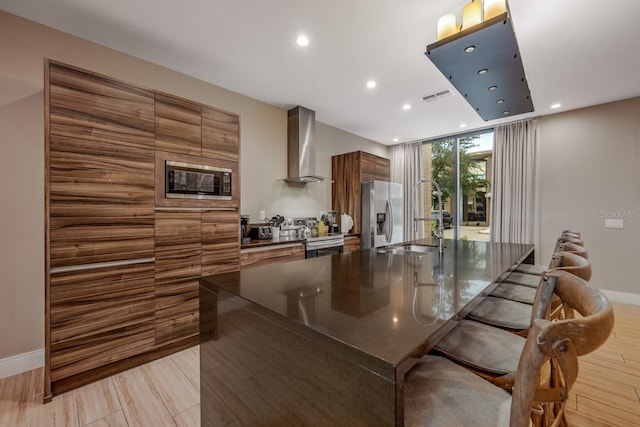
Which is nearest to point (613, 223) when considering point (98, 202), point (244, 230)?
point (244, 230)

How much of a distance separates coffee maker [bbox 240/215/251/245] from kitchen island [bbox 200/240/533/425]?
1.80m

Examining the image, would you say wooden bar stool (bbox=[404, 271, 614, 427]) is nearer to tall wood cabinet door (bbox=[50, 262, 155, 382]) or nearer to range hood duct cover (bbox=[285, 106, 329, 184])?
tall wood cabinet door (bbox=[50, 262, 155, 382])

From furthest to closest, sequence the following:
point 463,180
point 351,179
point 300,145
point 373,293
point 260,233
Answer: point 463,180 < point 351,179 < point 300,145 < point 260,233 < point 373,293

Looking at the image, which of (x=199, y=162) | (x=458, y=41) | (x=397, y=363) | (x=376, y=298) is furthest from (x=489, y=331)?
(x=199, y=162)

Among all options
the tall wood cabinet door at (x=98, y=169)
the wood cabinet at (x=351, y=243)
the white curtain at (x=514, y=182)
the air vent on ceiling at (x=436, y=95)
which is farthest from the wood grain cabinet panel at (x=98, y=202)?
the white curtain at (x=514, y=182)

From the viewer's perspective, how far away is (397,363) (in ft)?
1.93

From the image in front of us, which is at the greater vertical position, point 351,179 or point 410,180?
point 410,180

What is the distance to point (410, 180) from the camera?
19.5 ft

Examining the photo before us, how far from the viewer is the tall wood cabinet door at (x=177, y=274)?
92.8 inches

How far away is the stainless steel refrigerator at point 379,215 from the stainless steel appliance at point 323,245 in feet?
2.11

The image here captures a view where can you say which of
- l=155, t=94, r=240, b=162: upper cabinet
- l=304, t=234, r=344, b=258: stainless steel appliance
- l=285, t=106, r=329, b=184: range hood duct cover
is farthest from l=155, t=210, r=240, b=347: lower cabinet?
l=285, t=106, r=329, b=184: range hood duct cover

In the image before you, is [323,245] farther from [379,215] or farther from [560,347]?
[560,347]

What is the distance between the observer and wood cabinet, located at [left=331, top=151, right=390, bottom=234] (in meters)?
4.77

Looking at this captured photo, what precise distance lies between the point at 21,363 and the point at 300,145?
3.60 metres
